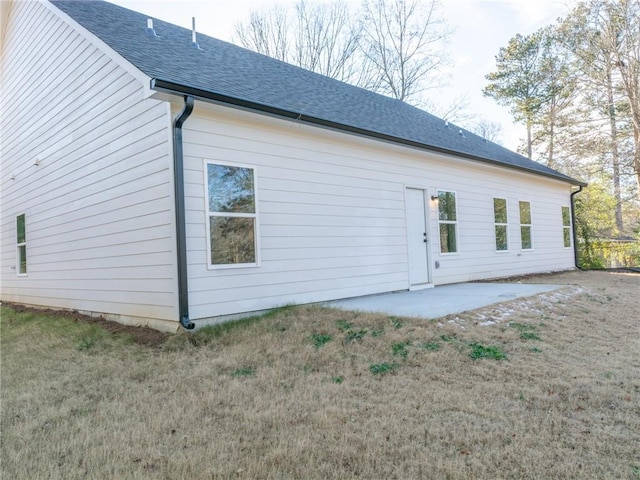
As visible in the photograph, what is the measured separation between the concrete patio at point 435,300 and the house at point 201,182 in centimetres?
42

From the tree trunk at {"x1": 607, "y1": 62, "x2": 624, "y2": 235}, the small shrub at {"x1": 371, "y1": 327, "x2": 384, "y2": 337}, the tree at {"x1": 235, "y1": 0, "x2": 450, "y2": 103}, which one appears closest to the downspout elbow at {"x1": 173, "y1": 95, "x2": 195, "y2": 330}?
the small shrub at {"x1": 371, "y1": 327, "x2": 384, "y2": 337}

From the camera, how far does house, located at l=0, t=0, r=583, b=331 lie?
5.28 meters

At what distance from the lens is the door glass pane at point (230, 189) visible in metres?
5.44

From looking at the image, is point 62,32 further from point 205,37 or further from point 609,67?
point 609,67

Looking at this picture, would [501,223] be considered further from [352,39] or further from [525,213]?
[352,39]

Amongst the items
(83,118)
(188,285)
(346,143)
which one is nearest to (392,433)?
(188,285)

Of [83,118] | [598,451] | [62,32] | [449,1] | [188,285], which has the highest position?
[449,1]

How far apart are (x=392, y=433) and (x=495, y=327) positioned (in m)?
2.76

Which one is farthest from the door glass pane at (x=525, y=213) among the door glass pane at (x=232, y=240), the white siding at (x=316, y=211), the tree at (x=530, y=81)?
the tree at (x=530, y=81)

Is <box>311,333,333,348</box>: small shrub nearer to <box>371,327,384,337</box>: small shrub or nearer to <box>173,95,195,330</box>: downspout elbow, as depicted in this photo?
<box>371,327,384,337</box>: small shrub

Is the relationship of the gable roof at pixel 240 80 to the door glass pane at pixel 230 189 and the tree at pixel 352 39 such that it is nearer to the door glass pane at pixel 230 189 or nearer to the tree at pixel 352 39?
the door glass pane at pixel 230 189

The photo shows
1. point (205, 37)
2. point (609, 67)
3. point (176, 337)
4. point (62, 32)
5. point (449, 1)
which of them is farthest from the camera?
point (449, 1)

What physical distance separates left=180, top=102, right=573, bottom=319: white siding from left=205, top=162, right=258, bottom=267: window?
116 millimetres

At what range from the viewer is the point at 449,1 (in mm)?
16828
